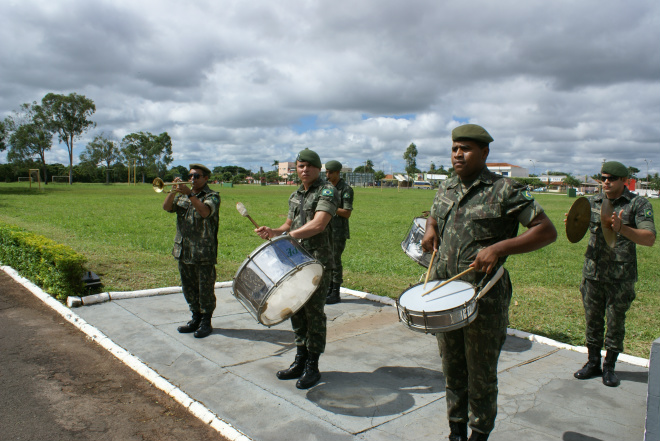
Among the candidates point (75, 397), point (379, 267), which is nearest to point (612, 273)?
point (75, 397)

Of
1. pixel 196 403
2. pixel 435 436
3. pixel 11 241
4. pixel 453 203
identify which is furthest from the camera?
pixel 11 241

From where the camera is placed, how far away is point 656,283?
9.51 meters

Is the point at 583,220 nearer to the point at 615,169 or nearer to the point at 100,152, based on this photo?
the point at 615,169

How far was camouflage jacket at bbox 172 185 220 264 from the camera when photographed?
210 inches

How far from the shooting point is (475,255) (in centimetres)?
296

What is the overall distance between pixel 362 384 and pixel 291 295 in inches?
43.1

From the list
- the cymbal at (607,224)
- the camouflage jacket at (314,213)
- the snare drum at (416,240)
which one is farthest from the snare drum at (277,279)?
the cymbal at (607,224)

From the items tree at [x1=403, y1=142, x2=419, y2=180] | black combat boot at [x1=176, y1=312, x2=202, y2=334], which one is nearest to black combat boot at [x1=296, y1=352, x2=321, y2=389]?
black combat boot at [x1=176, y1=312, x2=202, y2=334]

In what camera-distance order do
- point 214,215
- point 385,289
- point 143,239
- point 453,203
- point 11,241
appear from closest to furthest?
point 453,203
point 214,215
point 385,289
point 11,241
point 143,239

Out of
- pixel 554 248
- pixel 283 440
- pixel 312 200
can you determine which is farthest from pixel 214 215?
pixel 554 248

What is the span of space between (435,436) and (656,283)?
8447 millimetres

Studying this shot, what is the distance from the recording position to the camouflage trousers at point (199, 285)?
5426 millimetres

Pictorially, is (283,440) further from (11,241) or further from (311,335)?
(11,241)

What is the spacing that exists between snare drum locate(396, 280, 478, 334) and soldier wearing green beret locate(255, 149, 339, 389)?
137cm
